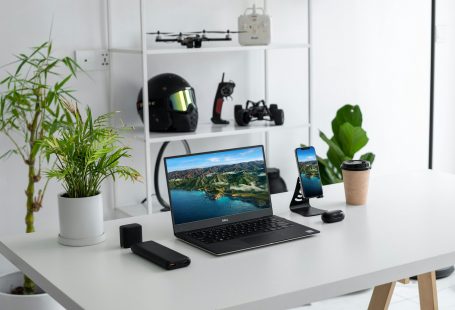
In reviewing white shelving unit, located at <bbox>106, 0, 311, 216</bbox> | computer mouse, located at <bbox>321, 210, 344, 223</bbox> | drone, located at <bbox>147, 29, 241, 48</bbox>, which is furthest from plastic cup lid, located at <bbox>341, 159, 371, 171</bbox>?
drone, located at <bbox>147, 29, 241, 48</bbox>

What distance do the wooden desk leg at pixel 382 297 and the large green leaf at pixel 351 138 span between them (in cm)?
121

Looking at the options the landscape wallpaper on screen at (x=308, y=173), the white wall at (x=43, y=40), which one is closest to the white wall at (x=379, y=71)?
the white wall at (x=43, y=40)

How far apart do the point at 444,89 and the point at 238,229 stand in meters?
3.09

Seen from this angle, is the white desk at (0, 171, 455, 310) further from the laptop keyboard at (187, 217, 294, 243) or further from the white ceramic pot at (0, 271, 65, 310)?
the white ceramic pot at (0, 271, 65, 310)

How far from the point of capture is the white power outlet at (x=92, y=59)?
11.2 ft

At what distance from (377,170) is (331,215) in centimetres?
241

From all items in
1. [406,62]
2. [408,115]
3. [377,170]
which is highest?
[406,62]

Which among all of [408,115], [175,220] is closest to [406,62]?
[408,115]

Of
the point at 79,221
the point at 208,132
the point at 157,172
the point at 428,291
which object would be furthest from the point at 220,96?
the point at 79,221

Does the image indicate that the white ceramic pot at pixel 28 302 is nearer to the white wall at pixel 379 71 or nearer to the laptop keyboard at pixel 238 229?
the laptop keyboard at pixel 238 229

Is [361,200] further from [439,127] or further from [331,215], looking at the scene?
[439,127]

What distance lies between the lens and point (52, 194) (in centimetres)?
347

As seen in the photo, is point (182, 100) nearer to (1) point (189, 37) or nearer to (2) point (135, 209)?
(1) point (189, 37)

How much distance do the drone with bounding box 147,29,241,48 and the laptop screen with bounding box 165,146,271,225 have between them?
1.28m
